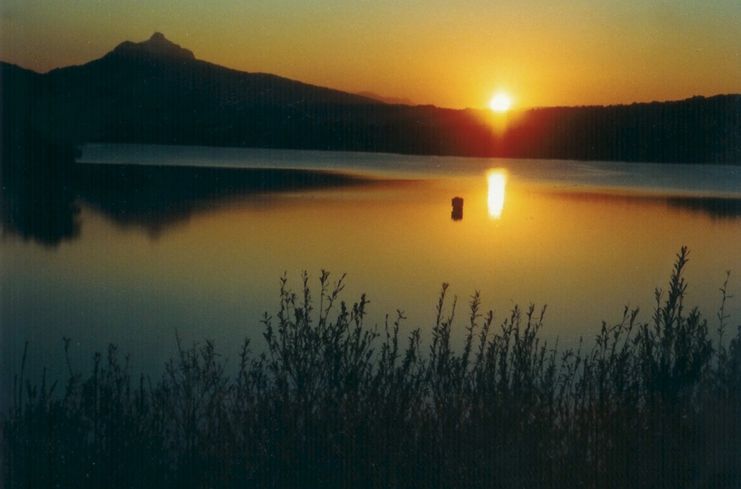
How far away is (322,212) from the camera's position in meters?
27.0

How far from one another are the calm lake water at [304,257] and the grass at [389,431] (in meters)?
2.24

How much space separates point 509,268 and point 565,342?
6.88 meters

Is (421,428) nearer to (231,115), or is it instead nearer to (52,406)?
(52,406)

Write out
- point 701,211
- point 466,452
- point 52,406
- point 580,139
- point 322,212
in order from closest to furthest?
point 466,452 → point 52,406 → point 322,212 → point 701,211 → point 580,139

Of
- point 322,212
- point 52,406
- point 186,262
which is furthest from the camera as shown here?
point 322,212

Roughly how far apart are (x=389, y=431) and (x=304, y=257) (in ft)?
42.6

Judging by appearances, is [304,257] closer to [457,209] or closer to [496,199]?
[457,209]

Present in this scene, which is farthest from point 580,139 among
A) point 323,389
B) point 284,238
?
point 323,389

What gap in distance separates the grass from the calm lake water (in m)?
2.24

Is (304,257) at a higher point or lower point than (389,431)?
lower

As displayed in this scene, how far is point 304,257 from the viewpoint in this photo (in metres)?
17.7

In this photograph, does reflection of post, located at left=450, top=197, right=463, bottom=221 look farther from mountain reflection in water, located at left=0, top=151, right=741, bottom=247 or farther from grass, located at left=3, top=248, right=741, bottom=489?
→ grass, located at left=3, top=248, right=741, bottom=489

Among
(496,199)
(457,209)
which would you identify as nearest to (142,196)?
(457,209)

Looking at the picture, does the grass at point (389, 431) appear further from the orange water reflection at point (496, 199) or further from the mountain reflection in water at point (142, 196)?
the orange water reflection at point (496, 199)
